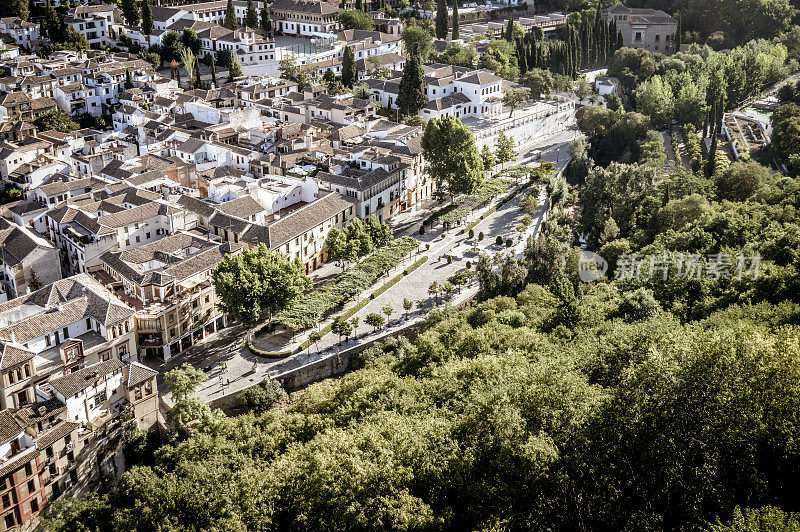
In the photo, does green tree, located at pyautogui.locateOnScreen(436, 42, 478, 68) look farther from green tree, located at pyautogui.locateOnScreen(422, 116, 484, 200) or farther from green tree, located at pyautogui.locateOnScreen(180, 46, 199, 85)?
green tree, located at pyautogui.locateOnScreen(422, 116, 484, 200)

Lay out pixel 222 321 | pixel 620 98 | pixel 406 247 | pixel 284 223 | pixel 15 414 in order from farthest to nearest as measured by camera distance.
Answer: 1. pixel 620 98
2. pixel 406 247
3. pixel 284 223
4. pixel 222 321
5. pixel 15 414

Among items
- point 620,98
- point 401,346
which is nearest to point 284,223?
point 401,346

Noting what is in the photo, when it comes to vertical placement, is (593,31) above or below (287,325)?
above

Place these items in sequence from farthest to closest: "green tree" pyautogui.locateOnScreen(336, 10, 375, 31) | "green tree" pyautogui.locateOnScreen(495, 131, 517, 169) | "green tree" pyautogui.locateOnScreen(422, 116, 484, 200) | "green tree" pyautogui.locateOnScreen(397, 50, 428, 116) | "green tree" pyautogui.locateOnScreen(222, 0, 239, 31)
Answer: "green tree" pyautogui.locateOnScreen(336, 10, 375, 31) < "green tree" pyautogui.locateOnScreen(222, 0, 239, 31) < "green tree" pyautogui.locateOnScreen(397, 50, 428, 116) < "green tree" pyautogui.locateOnScreen(495, 131, 517, 169) < "green tree" pyautogui.locateOnScreen(422, 116, 484, 200)

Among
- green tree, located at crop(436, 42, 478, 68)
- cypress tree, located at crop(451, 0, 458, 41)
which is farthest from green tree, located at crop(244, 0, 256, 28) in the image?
cypress tree, located at crop(451, 0, 458, 41)

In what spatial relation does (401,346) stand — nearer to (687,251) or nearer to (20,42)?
(687,251)

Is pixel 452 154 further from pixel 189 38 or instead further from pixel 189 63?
pixel 189 38
